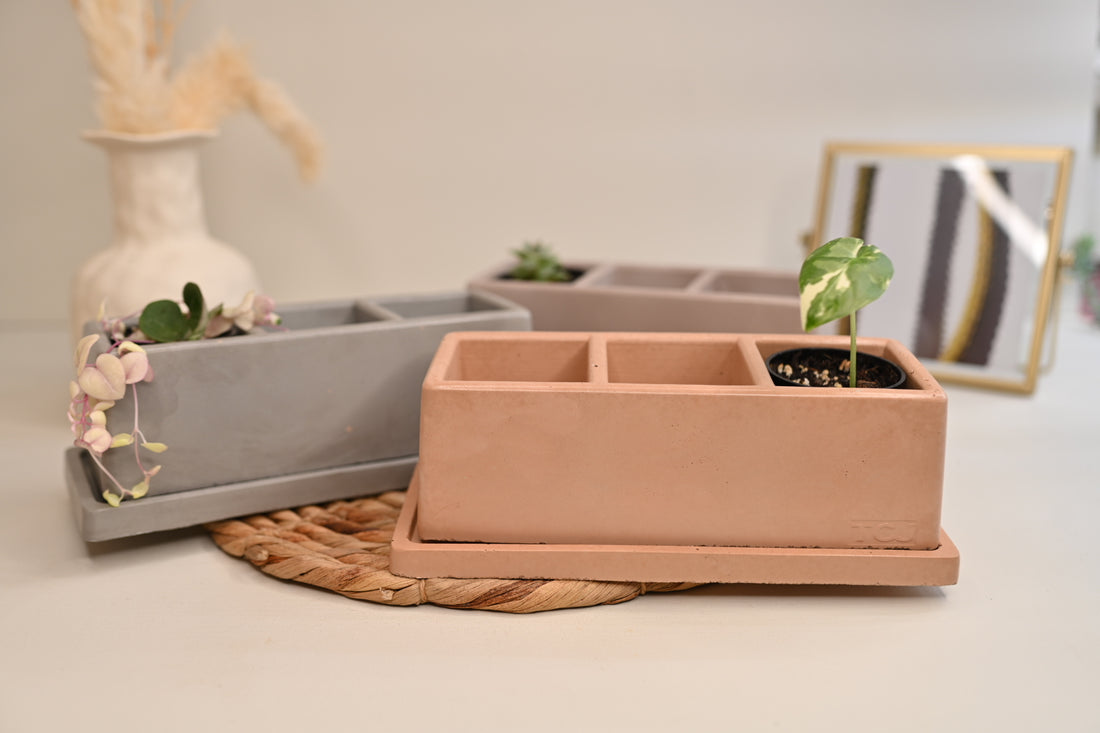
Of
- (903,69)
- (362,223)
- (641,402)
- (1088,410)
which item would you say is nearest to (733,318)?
(641,402)

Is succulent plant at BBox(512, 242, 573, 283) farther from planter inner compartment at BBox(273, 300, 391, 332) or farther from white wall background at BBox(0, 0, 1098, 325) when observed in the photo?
white wall background at BBox(0, 0, 1098, 325)

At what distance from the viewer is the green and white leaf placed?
693mm

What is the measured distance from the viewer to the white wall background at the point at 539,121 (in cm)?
148

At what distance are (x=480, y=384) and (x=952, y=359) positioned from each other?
2.78 ft

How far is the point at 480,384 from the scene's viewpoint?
736mm

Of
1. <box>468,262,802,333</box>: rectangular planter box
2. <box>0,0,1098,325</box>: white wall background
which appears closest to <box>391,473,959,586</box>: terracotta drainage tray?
<box>468,262,802,333</box>: rectangular planter box

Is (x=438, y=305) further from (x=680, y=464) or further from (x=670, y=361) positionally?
(x=680, y=464)

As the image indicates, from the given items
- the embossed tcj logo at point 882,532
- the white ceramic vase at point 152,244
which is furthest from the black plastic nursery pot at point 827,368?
the white ceramic vase at point 152,244

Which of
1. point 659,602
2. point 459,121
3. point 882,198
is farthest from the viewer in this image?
point 459,121

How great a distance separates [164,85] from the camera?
1172mm

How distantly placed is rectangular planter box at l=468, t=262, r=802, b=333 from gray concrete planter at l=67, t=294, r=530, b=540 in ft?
0.59

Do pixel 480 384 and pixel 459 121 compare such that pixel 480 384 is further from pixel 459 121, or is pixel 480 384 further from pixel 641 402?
pixel 459 121

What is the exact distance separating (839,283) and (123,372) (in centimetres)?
58

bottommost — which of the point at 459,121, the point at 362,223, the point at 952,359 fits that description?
the point at 952,359
